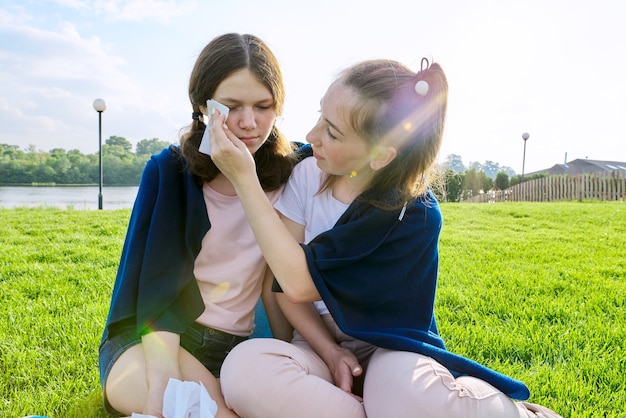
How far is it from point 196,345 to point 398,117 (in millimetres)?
1125

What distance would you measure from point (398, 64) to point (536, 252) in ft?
13.7

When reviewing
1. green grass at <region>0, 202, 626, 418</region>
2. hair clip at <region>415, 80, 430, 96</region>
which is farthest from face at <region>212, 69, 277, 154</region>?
green grass at <region>0, 202, 626, 418</region>

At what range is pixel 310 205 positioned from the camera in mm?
1899

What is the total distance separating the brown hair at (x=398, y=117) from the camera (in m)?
1.69

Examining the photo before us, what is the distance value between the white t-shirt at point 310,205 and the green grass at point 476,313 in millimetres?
1059

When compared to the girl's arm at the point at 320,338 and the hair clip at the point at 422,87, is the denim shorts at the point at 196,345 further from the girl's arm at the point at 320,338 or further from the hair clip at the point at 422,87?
the hair clip at the point at 422,87

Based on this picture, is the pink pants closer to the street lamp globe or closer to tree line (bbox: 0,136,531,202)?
the street lamp globe

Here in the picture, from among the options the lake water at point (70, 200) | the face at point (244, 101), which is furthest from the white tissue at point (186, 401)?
the lake water at point (70, 200)

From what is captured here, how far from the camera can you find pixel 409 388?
54.9 inches

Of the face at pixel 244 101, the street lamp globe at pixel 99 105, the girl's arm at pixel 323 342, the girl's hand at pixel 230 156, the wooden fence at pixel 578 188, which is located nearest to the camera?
the girl's hand at pixel 230 156

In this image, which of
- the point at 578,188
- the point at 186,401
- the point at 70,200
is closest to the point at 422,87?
the point at 186,401

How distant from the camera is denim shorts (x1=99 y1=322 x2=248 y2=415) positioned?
5.73 feet

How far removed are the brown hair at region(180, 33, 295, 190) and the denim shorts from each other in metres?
0.58

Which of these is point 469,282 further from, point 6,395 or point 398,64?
point 6,395
